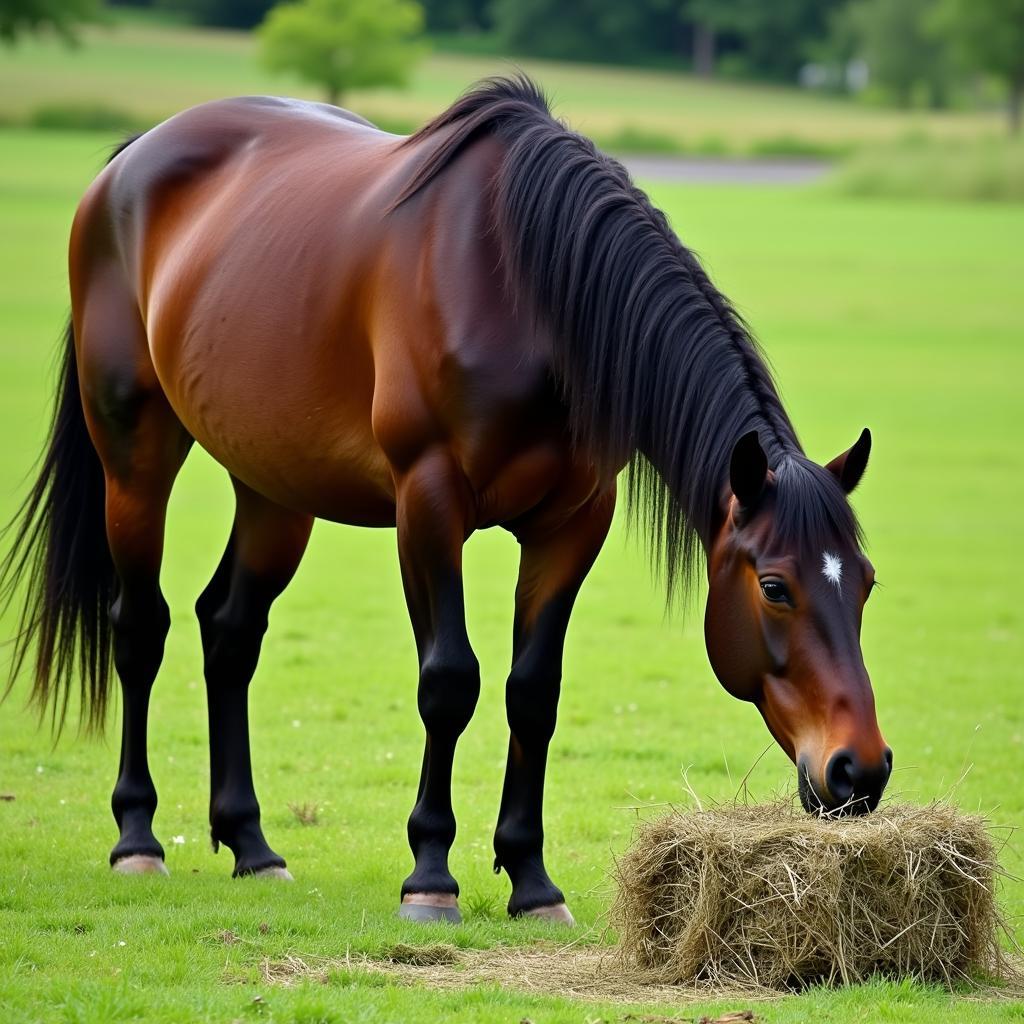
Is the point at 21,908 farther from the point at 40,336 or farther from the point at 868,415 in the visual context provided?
the point at 40,336

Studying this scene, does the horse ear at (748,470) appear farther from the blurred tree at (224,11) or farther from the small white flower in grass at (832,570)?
the blurred tree at (224,11)

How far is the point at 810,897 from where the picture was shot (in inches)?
168

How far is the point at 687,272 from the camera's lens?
488cm

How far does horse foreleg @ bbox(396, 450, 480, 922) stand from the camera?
16.3 ft

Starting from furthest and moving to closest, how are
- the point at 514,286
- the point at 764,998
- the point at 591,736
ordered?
the point at 591,736, the point at 514,286, the point at 764,998

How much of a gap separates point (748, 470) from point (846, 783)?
84 centimetres

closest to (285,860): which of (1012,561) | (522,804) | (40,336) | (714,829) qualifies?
(522,804)

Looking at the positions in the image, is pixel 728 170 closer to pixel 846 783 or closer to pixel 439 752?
pixel 439 752

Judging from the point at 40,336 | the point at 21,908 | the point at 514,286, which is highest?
the point at 514,286

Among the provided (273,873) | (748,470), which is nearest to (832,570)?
(748,470)

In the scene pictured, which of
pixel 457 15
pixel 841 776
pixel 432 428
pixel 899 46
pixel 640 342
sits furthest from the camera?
pixel 457 15

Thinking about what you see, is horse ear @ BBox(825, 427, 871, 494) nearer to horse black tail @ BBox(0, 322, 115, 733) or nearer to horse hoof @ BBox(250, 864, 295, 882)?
horse hoof @ BBox(250, 864, 295, 882)

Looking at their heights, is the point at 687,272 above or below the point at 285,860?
above

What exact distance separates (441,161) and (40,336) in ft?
70.2
